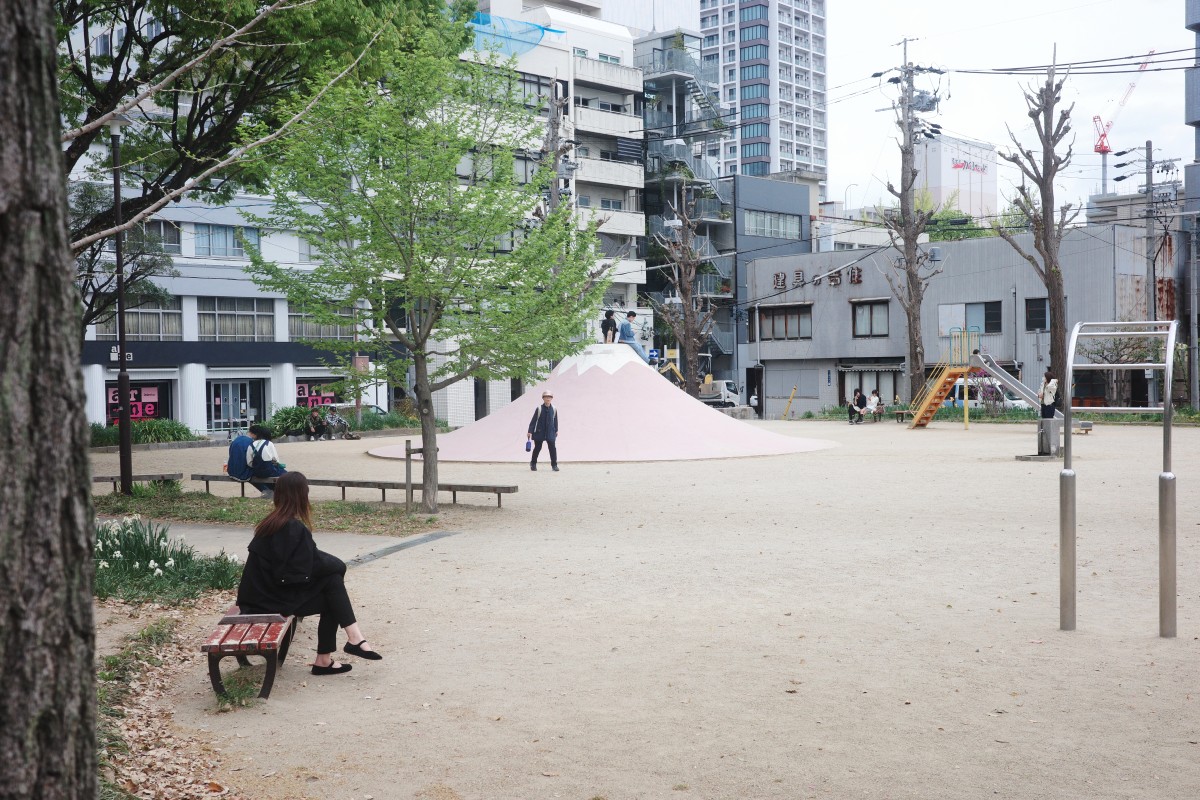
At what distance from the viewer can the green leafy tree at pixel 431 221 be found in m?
14.8

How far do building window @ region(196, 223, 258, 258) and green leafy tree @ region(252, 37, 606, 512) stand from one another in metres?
32.1

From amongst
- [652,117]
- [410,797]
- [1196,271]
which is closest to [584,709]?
[410,797]

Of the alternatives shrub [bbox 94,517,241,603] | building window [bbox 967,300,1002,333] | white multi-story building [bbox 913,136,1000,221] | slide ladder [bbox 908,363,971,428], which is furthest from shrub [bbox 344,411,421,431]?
white multi-story building [bbox 913,136,1000,221]

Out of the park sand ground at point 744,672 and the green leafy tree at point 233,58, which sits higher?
the green leafy tree at point 233,58

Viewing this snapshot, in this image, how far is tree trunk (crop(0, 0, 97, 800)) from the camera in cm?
235

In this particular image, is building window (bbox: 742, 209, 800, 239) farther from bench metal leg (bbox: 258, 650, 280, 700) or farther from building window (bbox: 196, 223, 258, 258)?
bench metal leg (bbox: 258, 650, 280, 700)

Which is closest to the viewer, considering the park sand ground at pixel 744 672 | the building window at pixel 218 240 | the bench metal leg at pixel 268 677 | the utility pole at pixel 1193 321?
the park sand ground at pixel 744 672

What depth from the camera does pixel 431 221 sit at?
51.2 feet

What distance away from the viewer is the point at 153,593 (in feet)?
31.9

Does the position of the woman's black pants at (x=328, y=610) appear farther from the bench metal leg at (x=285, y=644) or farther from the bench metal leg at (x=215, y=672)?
the bench metal leg at (x=215, y=672)

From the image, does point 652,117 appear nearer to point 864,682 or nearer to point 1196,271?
point 1196,271

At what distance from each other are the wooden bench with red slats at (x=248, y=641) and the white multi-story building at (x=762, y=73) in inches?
5060

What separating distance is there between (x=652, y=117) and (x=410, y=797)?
219ft

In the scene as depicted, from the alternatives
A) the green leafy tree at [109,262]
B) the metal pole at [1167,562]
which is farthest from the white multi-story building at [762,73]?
the metal pole at [1167,562]
